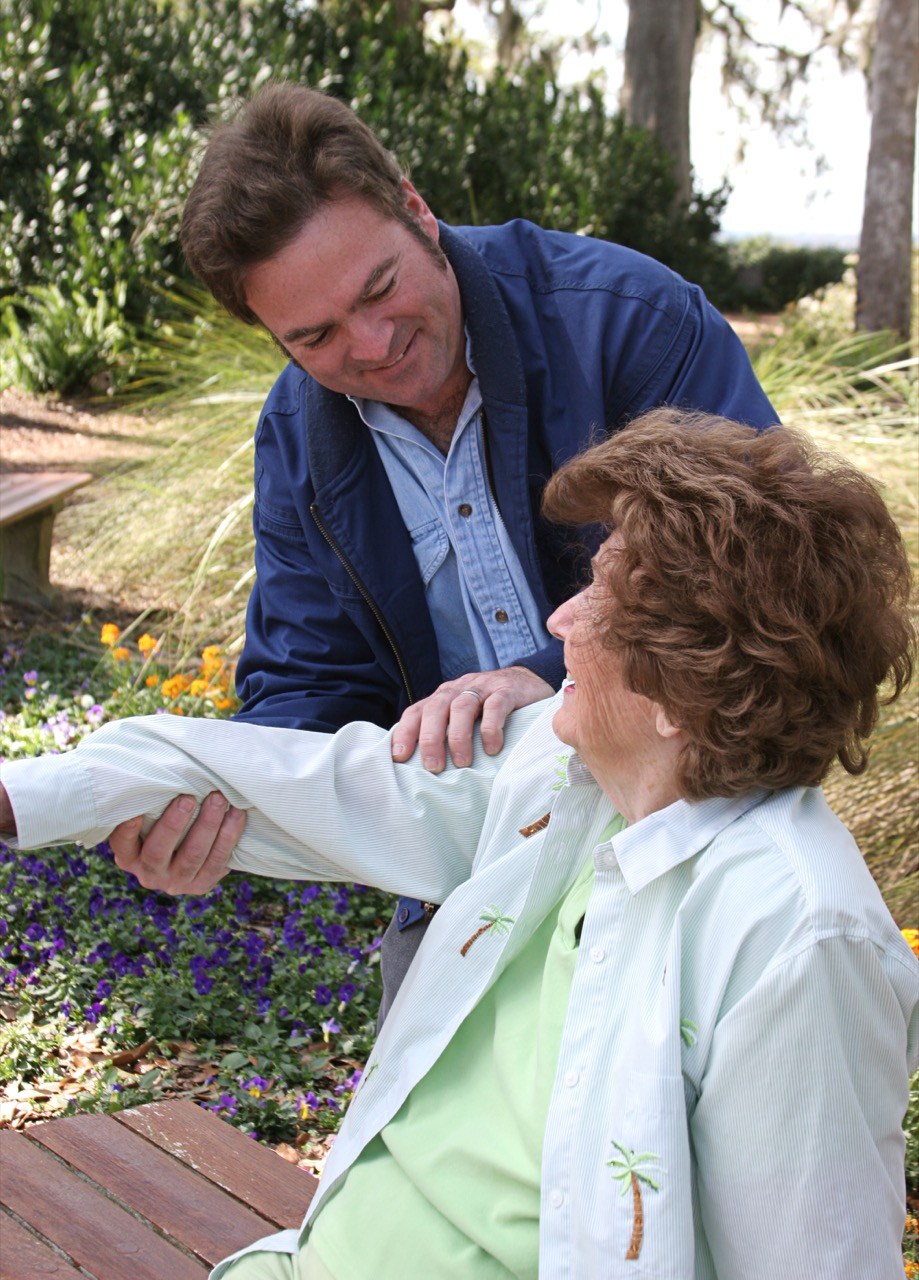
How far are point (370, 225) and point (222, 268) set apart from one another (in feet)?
0.90

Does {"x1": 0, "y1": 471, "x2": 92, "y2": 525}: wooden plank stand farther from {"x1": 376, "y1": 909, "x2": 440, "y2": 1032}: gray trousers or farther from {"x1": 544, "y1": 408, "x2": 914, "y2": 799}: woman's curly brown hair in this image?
{"x1": 544, "y1": 408, "x2": 914, "y2": 799}: woman's curly brown hair

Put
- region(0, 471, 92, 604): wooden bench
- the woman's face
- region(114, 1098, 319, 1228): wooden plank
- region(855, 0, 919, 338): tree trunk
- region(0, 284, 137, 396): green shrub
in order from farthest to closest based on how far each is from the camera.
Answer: region(855, 0, 919, 338): tree trunk, region(0, 284, 137, 396): green shrub, region(0, 471, 92, 604): wooden bench, region(114, 1098, 319, 1228): wooden plank, the woman's face

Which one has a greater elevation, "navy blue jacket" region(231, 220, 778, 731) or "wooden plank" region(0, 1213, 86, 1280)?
"navy blue jacket" region(231, 220, 778, 731)

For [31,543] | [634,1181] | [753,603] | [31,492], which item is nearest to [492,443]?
[753,603]

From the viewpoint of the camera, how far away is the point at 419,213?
98.7 inches

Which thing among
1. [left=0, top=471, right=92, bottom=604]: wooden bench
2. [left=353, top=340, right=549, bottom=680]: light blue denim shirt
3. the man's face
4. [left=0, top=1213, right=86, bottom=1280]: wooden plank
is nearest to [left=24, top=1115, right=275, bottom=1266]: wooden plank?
[left=0, top=1213, right=86, bottom=1280]: wooden plank

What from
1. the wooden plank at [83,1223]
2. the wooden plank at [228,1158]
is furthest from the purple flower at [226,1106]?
the wooden plank at [83,1223]

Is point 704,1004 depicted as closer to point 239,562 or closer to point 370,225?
point 370,225

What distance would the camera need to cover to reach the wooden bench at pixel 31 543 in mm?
6500

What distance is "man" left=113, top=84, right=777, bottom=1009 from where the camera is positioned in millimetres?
2344

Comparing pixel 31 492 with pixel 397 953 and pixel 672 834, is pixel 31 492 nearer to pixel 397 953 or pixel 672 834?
pixel 397 953

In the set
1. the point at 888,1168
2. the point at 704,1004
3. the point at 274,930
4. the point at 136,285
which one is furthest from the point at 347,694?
the point at 136,285

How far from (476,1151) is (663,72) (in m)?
14.6

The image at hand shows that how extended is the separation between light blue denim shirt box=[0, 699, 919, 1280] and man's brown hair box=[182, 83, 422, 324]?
100 cm
